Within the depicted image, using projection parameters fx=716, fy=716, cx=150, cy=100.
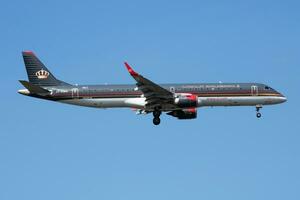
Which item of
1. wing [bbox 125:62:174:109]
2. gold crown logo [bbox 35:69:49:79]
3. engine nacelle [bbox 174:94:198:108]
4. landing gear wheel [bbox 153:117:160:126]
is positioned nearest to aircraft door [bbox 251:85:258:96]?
engine nacelle [bbox 174:94:198:108]

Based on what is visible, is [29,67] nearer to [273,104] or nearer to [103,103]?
[103,103]

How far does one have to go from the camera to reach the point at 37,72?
95.1m

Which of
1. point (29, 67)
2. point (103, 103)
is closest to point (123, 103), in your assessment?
point (103, 103)

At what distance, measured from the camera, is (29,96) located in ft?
299

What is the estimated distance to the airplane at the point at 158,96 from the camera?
8900 cm

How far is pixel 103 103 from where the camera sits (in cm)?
9056

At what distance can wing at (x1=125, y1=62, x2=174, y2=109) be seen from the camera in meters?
84.9

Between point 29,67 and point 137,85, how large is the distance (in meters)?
17.4

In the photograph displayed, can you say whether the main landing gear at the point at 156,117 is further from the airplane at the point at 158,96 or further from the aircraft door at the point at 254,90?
the aircraft door at the point at 254,90

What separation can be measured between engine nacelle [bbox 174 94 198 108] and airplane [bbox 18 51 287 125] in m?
0.65

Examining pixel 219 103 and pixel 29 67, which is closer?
pixel 219 103

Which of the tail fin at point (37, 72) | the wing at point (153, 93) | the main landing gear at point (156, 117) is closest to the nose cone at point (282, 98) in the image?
the wing at point (153, 93)

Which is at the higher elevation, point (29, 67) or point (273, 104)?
point (29, 67)

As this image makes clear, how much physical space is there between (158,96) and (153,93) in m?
0.72
